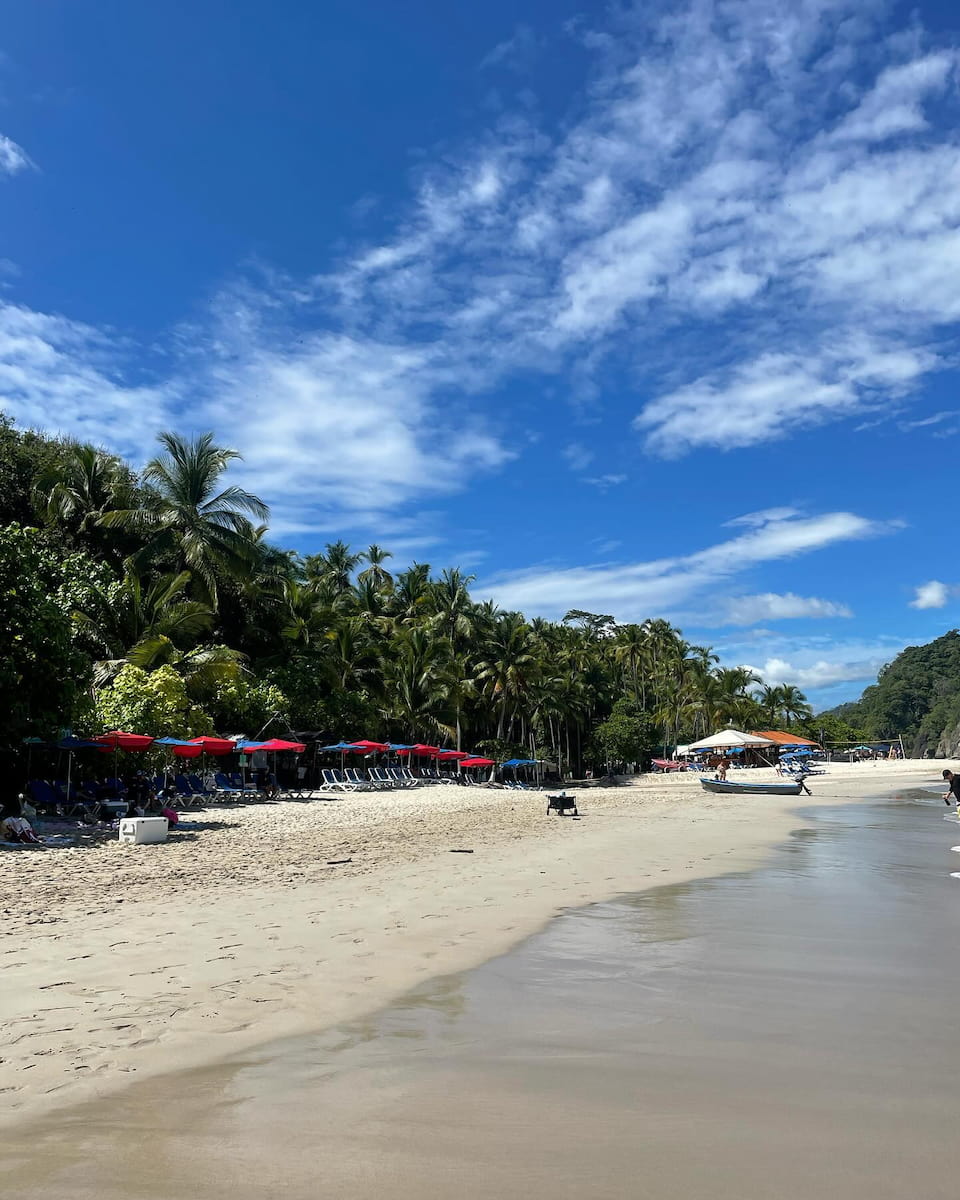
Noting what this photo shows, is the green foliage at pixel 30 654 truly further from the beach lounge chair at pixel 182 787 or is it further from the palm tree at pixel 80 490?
the palm tree at pixel 80 490

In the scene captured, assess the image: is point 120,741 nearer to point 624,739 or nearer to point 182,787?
point 182,787

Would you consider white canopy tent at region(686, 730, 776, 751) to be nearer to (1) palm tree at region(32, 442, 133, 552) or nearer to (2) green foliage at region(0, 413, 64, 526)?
(1) palm tree at region(32, 442, 133, 552)

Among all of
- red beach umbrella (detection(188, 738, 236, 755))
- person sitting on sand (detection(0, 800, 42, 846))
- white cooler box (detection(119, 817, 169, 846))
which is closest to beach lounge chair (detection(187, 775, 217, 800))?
red beach umbrella (detection(188, 738, 236, 755))

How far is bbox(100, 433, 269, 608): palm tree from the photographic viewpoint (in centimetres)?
3366

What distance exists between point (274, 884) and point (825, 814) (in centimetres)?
2132

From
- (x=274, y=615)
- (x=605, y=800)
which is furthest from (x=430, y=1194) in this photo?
(x=274, y=615)

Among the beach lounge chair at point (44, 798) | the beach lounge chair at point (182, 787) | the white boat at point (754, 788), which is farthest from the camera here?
the white boat at point (754, 788)

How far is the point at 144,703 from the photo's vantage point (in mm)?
22734

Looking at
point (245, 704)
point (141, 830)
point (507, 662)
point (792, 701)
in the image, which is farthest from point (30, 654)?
point (792, 701)

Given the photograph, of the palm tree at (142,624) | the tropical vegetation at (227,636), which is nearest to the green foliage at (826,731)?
the tropical vegetation at (227,636)

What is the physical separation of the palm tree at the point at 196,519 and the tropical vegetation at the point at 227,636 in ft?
0.27

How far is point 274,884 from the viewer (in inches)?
392

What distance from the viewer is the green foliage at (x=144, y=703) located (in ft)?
74.0

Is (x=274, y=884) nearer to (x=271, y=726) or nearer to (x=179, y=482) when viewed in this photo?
(x=271, y=726)
